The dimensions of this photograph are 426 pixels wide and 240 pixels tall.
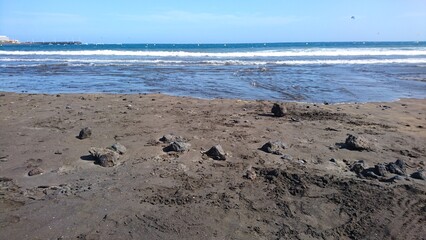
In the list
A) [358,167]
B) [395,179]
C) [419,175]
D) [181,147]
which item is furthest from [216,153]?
[419,175]

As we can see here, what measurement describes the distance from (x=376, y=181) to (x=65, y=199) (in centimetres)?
353

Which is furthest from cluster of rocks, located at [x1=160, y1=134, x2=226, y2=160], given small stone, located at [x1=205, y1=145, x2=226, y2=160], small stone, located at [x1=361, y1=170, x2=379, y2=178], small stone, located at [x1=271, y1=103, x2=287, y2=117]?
small stone, located at [x1=271, y1=103, x2=287, y2=117]

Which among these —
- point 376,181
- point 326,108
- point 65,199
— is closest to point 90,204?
point 65,199

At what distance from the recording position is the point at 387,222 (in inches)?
150

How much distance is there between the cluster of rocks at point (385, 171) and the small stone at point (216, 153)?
1691 millimetres

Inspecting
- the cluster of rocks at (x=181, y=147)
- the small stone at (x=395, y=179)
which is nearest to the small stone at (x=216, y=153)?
the cluster of rocks at (x=181, y=147)

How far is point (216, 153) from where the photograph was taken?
17.7 ft

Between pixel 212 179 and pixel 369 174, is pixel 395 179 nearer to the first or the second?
pixel 369 174

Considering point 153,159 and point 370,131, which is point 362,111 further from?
point 153,159

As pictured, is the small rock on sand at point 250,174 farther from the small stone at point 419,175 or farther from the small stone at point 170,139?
the small stone at point 419,175

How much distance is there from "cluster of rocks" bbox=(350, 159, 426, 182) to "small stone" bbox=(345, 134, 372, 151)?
799 mm

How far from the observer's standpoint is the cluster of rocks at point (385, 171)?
476cm

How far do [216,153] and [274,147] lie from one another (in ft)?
2.97

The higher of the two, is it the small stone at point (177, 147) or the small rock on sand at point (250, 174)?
the small stone at point (177, 147)
